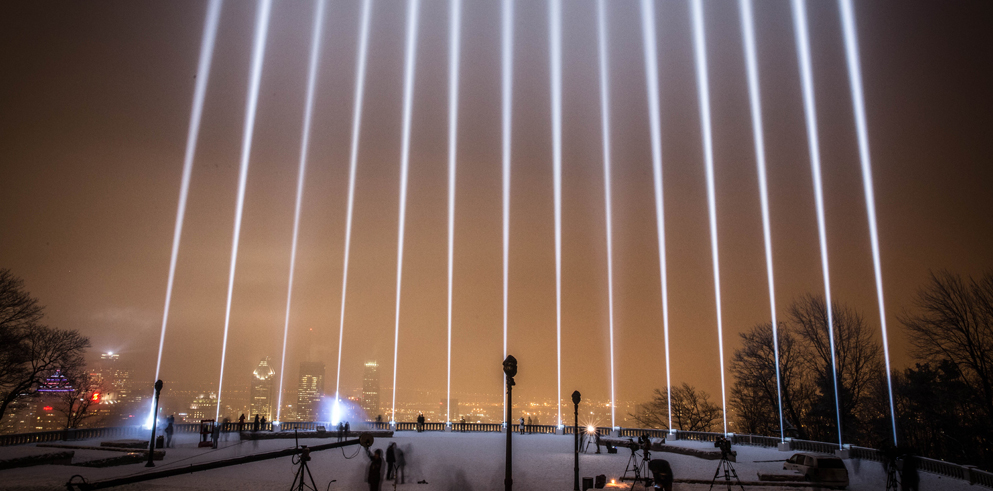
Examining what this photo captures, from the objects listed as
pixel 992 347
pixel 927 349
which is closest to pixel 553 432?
pixel 927 349

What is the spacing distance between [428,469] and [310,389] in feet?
259

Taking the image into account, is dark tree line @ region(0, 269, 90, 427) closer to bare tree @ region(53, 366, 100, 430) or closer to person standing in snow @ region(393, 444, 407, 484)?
bare tree @ region(53, 366, 100, 430)

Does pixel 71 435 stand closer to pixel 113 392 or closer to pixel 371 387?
pixel 113 392

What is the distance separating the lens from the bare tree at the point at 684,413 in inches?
2341

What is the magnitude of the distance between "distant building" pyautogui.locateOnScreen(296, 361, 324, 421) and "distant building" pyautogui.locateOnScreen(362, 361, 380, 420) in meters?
7.40

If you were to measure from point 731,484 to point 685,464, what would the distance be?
631 cm

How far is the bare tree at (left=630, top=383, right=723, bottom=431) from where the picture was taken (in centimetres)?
5947

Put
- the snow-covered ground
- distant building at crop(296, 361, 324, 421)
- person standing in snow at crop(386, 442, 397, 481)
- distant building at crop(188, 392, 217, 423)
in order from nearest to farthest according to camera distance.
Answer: the snow-covered ground
person standing in snow at crop(386, 442, 397, 481)
distant building at crop(188, 392, 217, 423)
distant building at crop(296, 361, 324, 421)

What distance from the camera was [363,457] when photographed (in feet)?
83.3

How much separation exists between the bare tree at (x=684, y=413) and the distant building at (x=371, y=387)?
4623 cm

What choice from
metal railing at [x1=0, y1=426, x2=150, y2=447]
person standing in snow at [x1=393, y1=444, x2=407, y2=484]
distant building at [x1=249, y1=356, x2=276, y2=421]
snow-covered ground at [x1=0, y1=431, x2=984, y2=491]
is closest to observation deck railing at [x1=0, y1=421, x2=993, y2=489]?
metal railing at [x1=0, y1=426, x2=150, y2=447]

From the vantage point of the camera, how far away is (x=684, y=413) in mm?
61094

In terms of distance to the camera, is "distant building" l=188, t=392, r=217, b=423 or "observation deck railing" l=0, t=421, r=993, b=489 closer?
"observation deck railing" l=0, t=421, r=993, b=489

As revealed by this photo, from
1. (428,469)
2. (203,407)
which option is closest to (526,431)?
(428,469)
